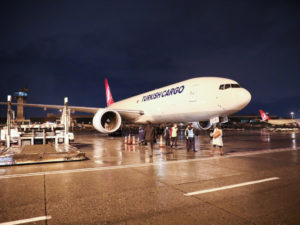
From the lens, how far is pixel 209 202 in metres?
3.49

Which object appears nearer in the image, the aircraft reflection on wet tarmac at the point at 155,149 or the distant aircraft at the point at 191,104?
the aircraft reflection on wet tarmac at the point at 155,149

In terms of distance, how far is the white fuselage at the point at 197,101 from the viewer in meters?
11.2

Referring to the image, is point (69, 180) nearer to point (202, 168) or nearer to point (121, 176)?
point (121, 176)

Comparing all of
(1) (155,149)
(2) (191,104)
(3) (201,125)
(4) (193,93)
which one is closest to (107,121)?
(1) (155,149)

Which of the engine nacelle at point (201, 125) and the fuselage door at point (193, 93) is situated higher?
the fuselage door at point (193, 93)

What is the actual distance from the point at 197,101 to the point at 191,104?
0.46 metres

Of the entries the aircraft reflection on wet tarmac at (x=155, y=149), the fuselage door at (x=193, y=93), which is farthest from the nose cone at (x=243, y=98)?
the fuselage door at (x=193, y=93)

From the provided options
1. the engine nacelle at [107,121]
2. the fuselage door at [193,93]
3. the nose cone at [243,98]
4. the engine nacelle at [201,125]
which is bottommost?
the engine nacelle at [201,125]

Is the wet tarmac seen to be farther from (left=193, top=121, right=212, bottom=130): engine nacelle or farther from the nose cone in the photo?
(left=193, top=121, right=212, bottom=130): engine nacelle

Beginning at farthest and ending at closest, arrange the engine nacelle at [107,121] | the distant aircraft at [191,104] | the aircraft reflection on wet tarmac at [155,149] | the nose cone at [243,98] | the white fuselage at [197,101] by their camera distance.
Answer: the engine nacelle at [107,121] < the distant aircraft at [191,104] < the white fuselage at [197,101] < the nose cone at [243,98] < the aircraft reflection on wet tarmac at [155,149]

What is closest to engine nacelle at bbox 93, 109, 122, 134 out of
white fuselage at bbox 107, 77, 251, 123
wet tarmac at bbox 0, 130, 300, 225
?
white fuselage at bbox 107, 77, 251, 123

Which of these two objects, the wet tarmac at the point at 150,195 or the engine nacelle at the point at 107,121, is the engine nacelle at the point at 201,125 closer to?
the engine nacelle at the point at 107,121

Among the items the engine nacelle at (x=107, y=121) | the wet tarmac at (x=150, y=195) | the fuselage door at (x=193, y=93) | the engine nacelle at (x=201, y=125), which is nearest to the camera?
the wet tarmac at (x=150, y=195)

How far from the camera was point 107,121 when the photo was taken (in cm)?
1590
